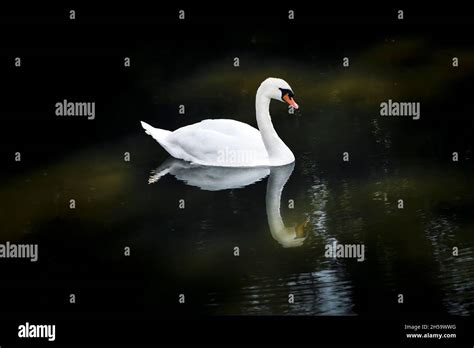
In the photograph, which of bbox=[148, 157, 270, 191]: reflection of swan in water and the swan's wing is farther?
the swan's wing

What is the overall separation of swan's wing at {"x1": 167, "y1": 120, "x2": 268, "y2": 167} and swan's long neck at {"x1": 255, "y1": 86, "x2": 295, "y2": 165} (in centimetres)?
7

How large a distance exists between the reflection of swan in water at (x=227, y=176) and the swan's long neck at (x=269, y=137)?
4.2 inches

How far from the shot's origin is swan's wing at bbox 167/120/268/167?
1478cm

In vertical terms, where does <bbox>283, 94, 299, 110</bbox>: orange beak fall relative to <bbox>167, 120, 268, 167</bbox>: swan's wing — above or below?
above

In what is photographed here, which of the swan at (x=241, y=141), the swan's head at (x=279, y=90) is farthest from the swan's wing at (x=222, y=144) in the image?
the swan's head at (x=279, y=90)

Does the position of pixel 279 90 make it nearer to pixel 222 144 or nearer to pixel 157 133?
pixel 222 144

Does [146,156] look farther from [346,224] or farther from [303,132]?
[346,224]

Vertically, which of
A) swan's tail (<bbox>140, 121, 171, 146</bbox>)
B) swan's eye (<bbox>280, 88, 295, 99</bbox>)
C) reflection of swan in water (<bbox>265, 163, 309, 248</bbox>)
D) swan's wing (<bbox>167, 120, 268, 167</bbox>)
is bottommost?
reflection of swan in water (<bbox>265, 163, 309, 248</bbox>)

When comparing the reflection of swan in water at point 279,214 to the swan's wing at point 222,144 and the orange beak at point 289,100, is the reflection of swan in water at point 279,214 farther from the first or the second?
the orange beak at point 289,100

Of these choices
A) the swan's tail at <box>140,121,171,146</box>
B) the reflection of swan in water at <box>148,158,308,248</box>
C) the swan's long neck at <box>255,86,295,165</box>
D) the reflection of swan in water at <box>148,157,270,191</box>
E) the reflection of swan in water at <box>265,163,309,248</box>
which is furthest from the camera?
the swan's tail at <box>140,121,171,146</box>

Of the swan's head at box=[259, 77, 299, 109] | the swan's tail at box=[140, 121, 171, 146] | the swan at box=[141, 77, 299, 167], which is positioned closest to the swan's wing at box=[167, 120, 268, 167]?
the swan at box=[141, 77, 299, 167]

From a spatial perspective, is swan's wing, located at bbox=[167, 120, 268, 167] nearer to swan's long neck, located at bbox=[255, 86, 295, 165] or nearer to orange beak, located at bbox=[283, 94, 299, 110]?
swan's long neck, located at bbox=[255, 86, 295, 165]

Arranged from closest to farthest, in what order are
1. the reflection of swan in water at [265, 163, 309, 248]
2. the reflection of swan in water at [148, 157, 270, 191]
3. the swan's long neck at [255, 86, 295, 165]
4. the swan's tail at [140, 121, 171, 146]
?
1. the reflection of swan in water at [265, 163, 309, 248]
2. the reflection of swan in water at [148, 157, 270, 191]
3. the swan's long neck at [255, 86, 295, 165]
4. the swan's tail at [140, 121, 171, 146]

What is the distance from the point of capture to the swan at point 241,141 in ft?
48.5
